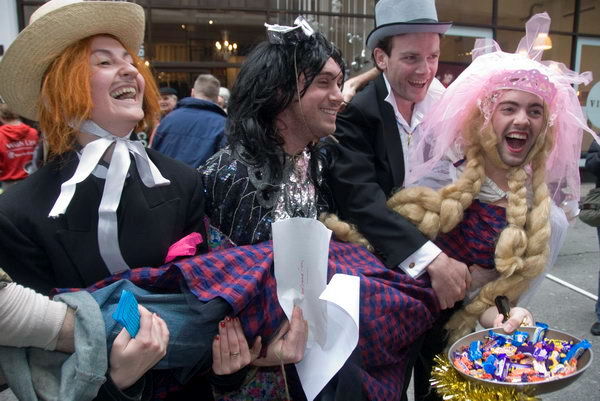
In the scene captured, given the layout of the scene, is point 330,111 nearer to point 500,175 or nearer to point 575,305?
point 500,175

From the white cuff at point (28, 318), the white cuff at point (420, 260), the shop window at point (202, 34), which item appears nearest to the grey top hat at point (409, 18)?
the white cuff at point (420, 260)

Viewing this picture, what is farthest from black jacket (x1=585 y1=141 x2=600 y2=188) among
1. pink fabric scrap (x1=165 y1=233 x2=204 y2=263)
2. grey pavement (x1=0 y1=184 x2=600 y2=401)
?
pink fabric scrap (x1=165 y1=233 x2=204 y2=263)

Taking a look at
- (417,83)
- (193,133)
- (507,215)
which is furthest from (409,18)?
(193,133)

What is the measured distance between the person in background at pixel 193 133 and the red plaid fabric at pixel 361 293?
6.76 feet

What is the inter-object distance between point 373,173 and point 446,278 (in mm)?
470

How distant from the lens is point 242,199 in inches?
64.1

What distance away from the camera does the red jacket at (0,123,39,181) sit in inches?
207

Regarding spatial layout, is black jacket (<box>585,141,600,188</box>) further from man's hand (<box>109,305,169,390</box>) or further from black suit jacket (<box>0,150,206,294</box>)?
man's hand (<box>109,305,169,390</box>)

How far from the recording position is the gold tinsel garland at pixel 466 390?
4.26 feet

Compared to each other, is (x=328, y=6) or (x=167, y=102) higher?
(x=328, y=6)

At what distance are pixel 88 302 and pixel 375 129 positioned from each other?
49.3 inches

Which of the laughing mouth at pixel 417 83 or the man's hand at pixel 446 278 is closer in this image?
the man's hand at pixel 446 278

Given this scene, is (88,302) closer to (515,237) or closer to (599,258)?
(515,237)

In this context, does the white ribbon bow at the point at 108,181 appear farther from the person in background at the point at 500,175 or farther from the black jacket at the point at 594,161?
the black jacket at the point at 594,161
